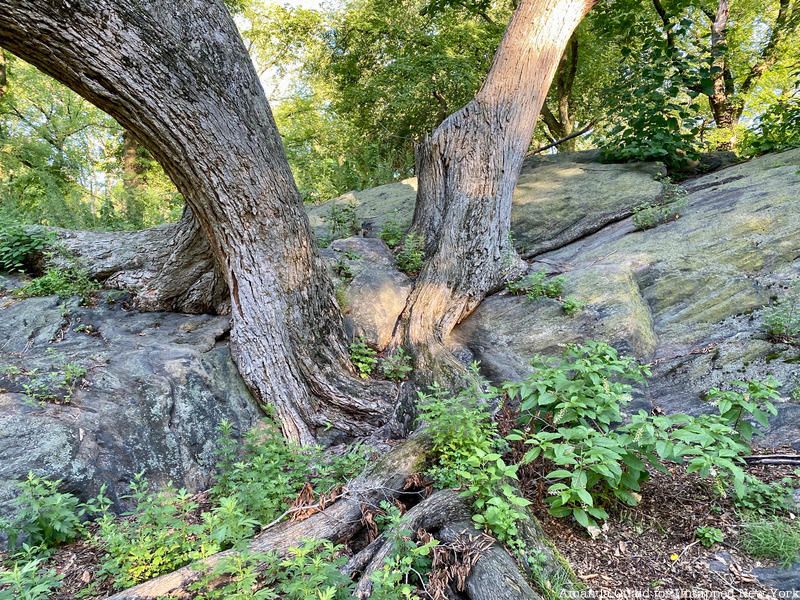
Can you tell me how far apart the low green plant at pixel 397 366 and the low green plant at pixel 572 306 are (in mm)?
1636

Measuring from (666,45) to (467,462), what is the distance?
812 cm

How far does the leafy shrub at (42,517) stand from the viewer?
106 inches

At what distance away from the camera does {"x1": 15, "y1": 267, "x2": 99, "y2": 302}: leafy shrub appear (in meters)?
4.57

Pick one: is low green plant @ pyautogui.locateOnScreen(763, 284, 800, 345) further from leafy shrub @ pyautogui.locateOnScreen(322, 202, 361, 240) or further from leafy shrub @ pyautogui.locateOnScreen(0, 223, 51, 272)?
leafy shrub @ pyautogui.locateOnScreen(0, 223, 51, 272)

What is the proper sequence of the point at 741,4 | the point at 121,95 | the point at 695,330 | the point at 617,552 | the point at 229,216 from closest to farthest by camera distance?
the point at 617,552 → the point at 121,95 → the point at 229,216 → the point at 695,330 → the point at 741,4

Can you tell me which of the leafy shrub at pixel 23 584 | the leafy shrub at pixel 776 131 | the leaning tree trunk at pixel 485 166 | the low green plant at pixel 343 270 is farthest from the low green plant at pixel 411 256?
the leafy shrub at pixel 776 131

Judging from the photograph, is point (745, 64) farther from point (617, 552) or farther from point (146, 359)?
point (146, 359)

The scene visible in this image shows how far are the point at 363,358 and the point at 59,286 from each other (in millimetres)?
3120

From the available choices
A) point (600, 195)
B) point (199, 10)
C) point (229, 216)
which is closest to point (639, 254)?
point (600, 195)

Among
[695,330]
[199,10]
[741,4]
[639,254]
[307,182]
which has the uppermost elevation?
[741,4]

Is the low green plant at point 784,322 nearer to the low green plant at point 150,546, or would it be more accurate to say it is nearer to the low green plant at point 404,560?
the low green plant at point 404,560

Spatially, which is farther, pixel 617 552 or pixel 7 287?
pixel 7 287

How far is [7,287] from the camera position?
4730mm

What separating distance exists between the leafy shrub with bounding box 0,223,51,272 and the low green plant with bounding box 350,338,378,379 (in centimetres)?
352
